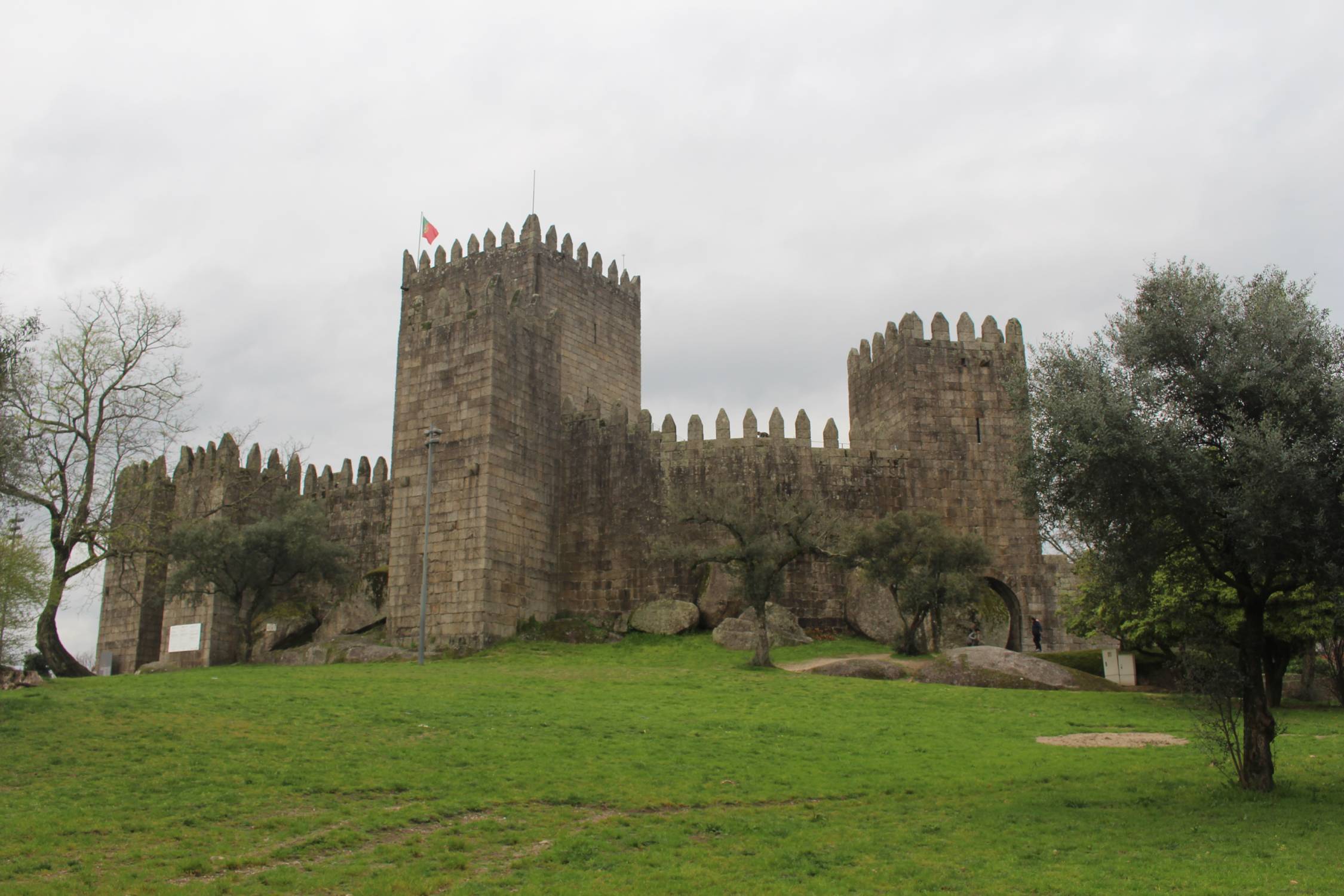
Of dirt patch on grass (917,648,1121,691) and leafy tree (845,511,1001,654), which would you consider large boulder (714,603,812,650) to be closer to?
leafy tree (845,511,1001,654)

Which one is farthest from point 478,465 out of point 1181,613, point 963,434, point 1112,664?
point 1181,613

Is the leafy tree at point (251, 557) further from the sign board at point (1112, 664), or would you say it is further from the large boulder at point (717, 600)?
the sign board at point (1112, 664)

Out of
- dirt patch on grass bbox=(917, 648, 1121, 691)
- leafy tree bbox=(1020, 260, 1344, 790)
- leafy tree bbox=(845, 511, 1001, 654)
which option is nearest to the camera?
leafy tree bbox=(1020, 260, 1344, 790)

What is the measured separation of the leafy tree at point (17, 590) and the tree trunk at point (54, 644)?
391 millimetres

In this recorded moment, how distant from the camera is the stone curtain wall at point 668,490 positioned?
3462 centimetres

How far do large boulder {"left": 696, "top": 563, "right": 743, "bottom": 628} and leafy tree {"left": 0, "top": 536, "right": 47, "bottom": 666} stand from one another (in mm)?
16780

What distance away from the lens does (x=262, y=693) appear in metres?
21.1

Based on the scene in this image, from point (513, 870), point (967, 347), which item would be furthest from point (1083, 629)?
point (513, 870)

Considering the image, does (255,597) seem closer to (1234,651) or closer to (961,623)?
(961,623)

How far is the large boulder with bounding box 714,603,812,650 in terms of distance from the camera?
3155 centimetres

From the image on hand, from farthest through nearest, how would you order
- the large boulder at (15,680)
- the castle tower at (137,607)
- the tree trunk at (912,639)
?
the castle tower at (137,607), the tree trunk at (912,639), the large boulder at (15,680)

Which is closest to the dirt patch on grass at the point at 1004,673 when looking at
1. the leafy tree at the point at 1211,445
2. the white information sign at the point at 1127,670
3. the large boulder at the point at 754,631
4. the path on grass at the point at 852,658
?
the path on grass at the point at 852,658

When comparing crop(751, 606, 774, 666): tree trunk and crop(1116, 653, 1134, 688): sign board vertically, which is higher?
crop(751, 606, 774, 666): tree trunk

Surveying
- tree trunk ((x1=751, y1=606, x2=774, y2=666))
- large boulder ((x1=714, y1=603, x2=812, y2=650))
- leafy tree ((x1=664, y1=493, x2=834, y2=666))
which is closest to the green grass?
tree trunk ((x1=751, y1=606, x2=774, y2=666))
